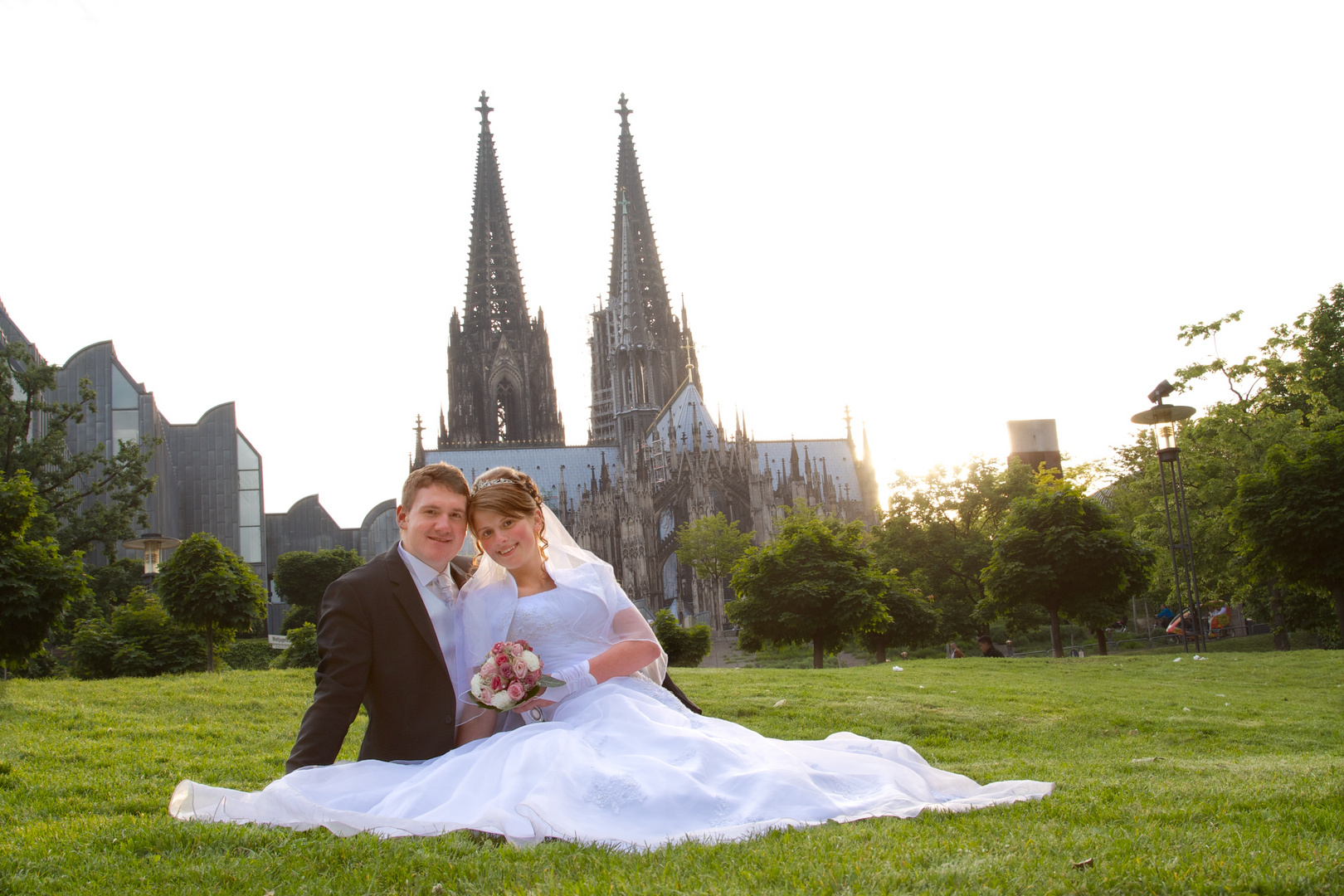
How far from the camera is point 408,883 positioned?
3.47 metres

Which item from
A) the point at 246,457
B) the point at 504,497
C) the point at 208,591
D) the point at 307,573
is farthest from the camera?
the point at 246,457

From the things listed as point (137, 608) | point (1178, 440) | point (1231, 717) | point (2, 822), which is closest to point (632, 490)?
point (1178, 440)

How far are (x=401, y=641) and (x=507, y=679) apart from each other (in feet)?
1.81

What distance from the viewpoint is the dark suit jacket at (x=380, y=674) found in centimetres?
438

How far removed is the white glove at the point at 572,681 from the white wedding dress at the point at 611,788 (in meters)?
0.05

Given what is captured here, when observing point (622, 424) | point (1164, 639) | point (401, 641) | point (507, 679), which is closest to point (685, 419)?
point (622, 424)

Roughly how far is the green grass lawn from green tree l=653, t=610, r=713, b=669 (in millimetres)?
13126

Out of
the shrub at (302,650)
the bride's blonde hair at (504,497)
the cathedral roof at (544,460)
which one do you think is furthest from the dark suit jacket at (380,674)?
the cathedral roof at (544,460)

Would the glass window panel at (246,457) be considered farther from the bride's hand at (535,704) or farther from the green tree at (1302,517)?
the bride's hand at (535,704)

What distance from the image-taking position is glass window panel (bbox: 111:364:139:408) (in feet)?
151

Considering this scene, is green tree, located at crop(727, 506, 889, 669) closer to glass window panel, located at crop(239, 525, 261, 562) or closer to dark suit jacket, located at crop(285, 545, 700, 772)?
dark suit jacket, located at crop(285, 545, 700, 772)

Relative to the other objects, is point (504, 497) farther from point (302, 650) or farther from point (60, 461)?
point (60, 461)

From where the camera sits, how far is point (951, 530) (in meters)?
37.0

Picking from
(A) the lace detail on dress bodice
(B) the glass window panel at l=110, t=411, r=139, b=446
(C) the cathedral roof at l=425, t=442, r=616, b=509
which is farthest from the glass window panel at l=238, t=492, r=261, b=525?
(A) the lace detail on dress bodice
